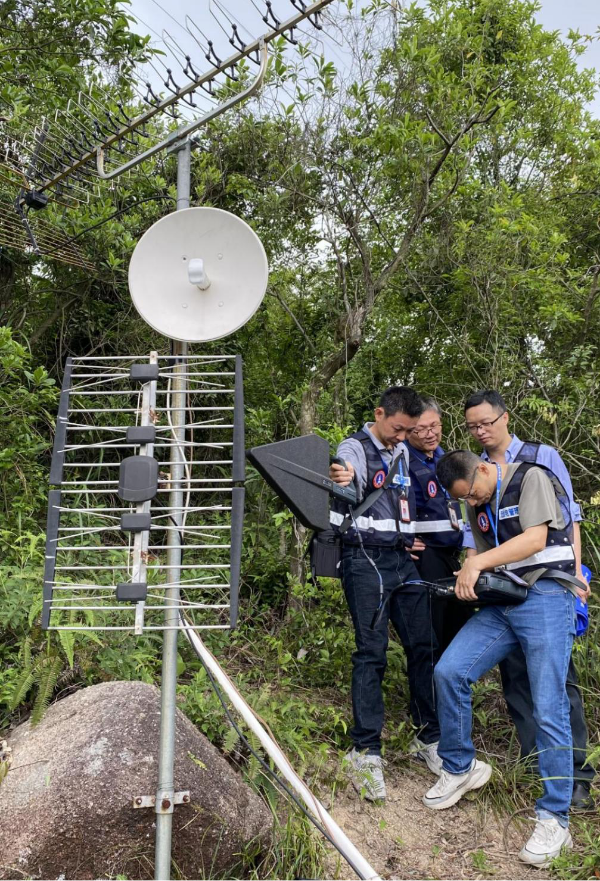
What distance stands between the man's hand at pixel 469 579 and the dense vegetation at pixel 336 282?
3.74 feet

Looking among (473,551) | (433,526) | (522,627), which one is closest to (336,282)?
(433,526)

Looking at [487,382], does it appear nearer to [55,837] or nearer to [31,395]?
[31,395]

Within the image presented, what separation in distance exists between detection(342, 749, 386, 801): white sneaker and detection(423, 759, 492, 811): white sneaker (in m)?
0.25

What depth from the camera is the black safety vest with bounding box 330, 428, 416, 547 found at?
3770 millimetres

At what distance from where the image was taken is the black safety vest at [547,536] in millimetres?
3344

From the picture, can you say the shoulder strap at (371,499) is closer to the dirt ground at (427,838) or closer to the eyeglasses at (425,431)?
the eyeglasses at (425,431)

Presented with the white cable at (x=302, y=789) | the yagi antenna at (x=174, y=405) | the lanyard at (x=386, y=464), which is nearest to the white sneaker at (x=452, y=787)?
the white cable at (x=302, y=789)

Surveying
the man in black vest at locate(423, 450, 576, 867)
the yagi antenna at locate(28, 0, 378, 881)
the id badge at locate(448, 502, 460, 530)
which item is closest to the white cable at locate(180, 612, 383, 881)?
the yagi antenna at locate(28, 0, 378, 881)

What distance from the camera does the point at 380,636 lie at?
3678 millimetres

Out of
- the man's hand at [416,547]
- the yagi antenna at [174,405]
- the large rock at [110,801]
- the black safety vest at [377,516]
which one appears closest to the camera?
the yagi antenna at [174,405]

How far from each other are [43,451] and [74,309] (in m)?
1.30

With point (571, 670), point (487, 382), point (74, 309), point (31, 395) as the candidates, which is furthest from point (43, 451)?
point (571, 670)

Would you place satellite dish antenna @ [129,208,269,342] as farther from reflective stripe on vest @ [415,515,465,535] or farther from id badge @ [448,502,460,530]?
reflective stripe on vest @ [415,515,465,535]

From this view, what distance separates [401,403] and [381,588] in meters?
0.97
